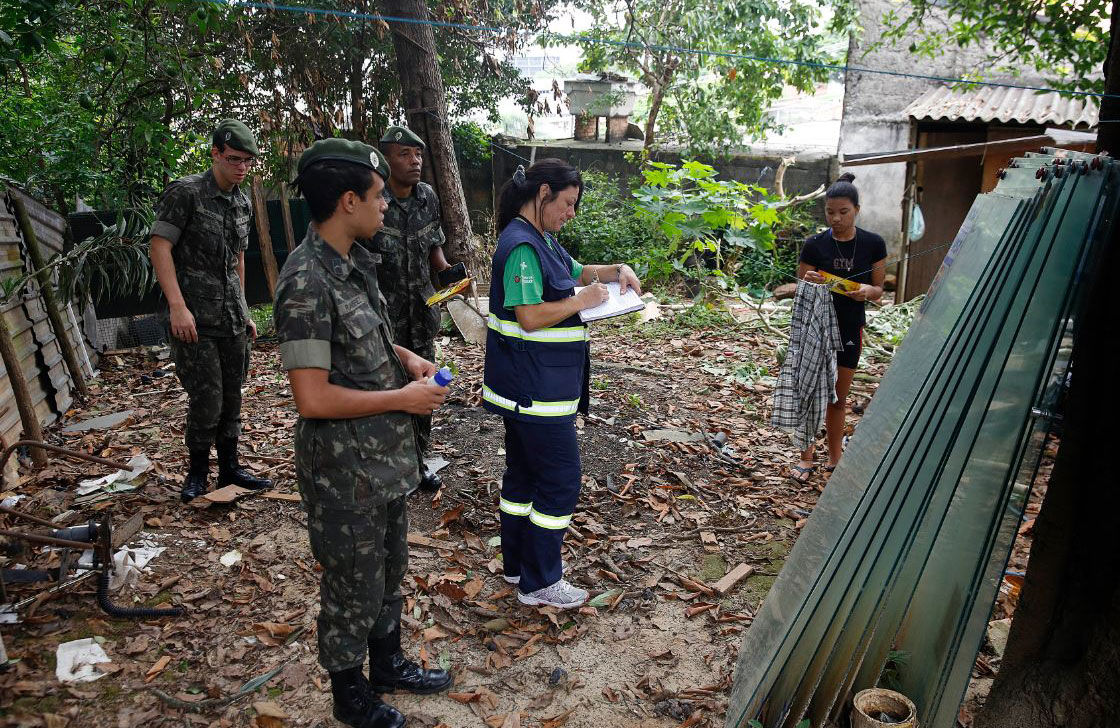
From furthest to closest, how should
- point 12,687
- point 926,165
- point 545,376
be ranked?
1. point 926,165
2. point 545,376
3. point 12,687

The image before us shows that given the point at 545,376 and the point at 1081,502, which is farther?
the point at 545,376

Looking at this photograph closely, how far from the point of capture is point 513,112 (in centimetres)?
2081

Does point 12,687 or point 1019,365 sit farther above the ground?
point 1019,365

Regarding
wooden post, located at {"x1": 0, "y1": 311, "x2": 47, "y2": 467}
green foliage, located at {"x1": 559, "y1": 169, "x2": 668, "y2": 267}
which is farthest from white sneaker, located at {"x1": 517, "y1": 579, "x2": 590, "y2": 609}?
green foliage, located at {"x1": 559, "y1": 169, "x2": 668, "y2": 267}

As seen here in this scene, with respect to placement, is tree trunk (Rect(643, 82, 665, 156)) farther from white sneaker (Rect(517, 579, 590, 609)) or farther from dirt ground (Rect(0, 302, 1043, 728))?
white sneaker (Rect(517, 579, 590, 609))

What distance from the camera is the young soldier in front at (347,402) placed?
2441 mm

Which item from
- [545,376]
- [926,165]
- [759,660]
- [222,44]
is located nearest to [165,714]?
[545,376]

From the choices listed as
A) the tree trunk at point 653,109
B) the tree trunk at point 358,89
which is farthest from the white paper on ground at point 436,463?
the tree trunk at point 653,109

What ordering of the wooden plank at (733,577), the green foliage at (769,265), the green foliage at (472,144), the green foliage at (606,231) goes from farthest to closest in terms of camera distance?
the green foliage at (472,144) → the green foliage at (606,231) → the green foliage at (769,265) → the wooden plank at (733,577)

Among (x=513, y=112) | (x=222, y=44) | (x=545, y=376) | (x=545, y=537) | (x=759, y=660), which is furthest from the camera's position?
(x=513, y=112)

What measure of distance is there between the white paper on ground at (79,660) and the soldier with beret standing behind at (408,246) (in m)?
2.08

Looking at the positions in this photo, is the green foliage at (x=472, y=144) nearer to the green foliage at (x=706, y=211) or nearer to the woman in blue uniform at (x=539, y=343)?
the green foliage at (x=706, y=211)

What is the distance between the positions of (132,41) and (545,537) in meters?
6.40

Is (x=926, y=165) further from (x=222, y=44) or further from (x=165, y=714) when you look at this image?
(x=165, y=714)
